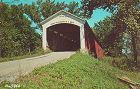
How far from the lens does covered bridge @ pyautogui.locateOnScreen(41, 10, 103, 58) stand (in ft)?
115

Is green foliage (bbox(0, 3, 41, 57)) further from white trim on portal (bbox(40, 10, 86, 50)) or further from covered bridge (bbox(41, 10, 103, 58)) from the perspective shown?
white trim on portal (bbox(40, 10, 86, 50))

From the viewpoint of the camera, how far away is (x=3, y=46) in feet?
140

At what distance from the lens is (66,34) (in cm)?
4466

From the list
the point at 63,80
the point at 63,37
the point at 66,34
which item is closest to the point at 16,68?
the point at 63,80

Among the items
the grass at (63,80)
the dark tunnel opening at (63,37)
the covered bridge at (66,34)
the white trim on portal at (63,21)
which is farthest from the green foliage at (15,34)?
the grass at (63,80)

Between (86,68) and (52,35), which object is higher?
(52,35)

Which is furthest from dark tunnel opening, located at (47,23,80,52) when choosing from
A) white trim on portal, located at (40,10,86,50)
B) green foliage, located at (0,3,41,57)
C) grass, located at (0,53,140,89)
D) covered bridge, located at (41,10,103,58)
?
grass, located at (0,53,140,89)

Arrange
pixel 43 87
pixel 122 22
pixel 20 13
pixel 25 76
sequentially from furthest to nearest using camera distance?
pixel 20 13
pixel 122 22
pixel 25 76
pixel 43 87

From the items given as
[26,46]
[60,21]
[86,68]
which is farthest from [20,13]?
[86,68]

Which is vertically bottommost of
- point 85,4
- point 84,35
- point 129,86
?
point 129,86

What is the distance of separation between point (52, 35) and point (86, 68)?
785 inches

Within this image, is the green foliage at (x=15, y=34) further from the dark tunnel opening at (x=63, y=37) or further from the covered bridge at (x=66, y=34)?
the covered bridge at (x=66, y=34)

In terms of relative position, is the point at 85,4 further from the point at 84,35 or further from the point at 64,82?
the point at 64,82

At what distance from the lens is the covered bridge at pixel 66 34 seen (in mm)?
35062
